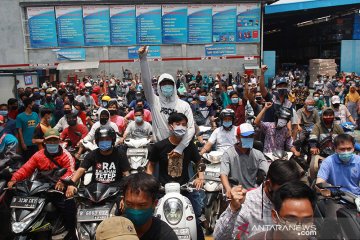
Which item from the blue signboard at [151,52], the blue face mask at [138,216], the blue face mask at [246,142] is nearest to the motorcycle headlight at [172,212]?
the blue face mask at [246,142]

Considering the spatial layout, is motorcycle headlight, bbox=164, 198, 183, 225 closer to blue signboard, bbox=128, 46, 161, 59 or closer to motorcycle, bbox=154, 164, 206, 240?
motorcycle, bbox=154, 164, 206, 240

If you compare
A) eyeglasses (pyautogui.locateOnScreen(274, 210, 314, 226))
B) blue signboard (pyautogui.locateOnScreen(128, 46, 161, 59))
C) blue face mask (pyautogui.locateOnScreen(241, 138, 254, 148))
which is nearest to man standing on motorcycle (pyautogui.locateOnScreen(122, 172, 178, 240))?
eyeglasses (pyautogui.locateOnScreen(274, 210, 314, 226))

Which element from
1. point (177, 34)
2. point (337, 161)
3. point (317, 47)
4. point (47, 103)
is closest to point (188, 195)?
point (337, 161)

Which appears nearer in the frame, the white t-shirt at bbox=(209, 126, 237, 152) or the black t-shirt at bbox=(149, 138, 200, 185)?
the black t-shirt at bbox=(149, 138, 200, 185)

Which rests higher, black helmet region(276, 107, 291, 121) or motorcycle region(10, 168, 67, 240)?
black helmet region(276, 107, 291, 121)

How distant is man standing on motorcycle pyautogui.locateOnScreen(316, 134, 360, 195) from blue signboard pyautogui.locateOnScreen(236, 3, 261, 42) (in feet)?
95.1

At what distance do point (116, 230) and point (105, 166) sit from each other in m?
2.95

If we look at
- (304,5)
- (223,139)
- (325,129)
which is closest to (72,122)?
(223,139)

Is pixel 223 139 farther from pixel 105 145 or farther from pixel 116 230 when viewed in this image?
pixel 116 230

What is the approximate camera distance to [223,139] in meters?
6.84

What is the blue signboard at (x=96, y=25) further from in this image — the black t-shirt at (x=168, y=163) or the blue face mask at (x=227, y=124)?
the black t-shirt at (x=168, y=163)

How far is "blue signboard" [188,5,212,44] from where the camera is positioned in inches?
1268

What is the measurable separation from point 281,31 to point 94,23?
25.9 meters

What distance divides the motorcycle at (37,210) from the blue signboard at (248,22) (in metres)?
29.4
